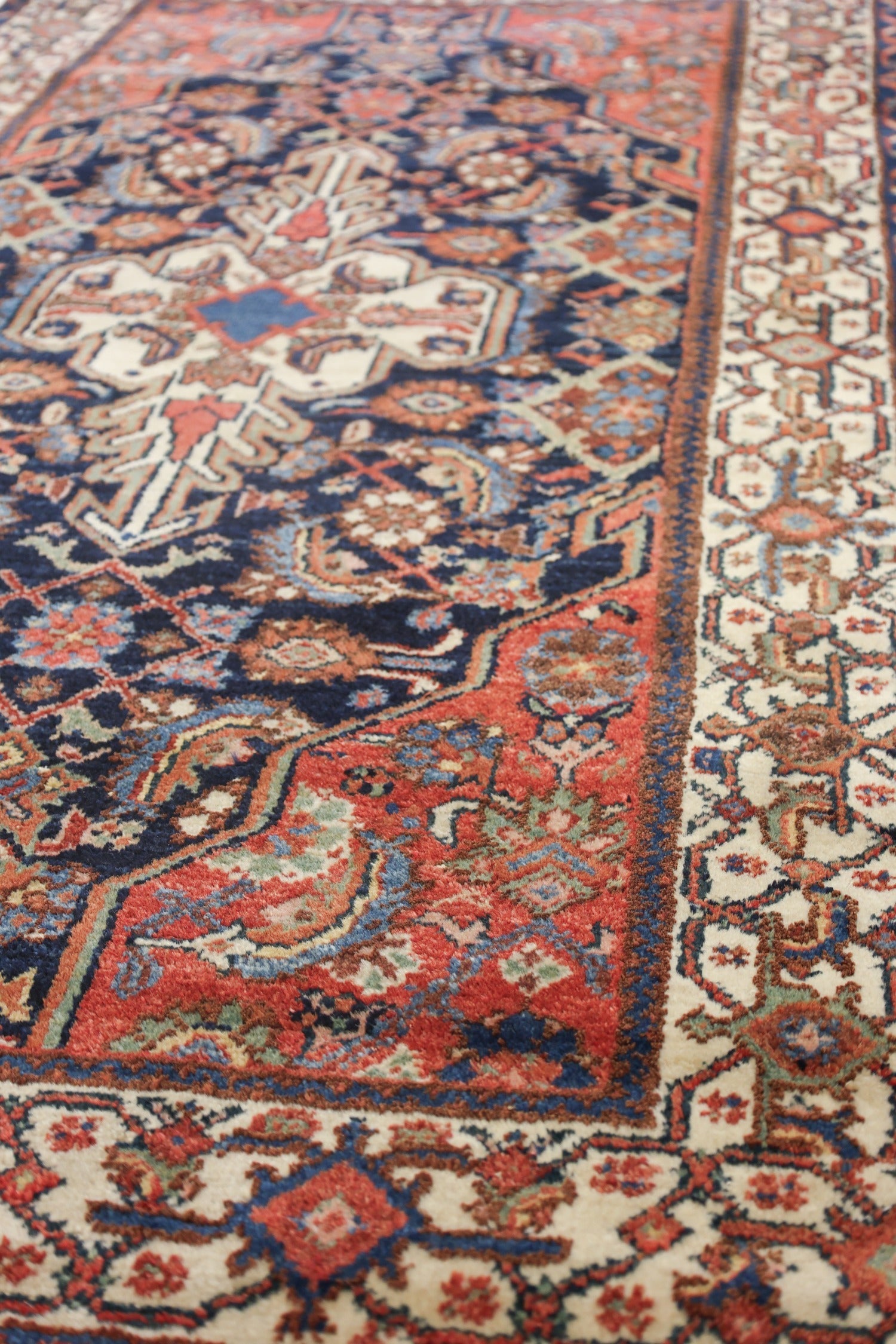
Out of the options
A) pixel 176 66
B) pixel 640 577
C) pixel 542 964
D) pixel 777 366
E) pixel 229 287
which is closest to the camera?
pixel 542 964

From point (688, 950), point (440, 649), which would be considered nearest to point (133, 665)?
point (440, 649)

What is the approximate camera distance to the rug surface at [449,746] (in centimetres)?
193

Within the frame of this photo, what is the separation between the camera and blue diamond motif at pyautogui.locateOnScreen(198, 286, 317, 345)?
4.36 metres

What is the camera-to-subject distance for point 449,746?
2.80 meters

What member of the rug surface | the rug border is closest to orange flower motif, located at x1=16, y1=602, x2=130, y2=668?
the rug surface

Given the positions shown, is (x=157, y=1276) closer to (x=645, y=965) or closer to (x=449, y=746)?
(x=645, y=965)

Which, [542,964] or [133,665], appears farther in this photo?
[133,665]

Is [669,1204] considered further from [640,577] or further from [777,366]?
[777,366]

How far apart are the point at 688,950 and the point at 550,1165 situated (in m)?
0.50

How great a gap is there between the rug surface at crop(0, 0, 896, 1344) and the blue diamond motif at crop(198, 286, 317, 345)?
4 centimetres

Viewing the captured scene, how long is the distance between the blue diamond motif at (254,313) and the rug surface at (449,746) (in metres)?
0.04

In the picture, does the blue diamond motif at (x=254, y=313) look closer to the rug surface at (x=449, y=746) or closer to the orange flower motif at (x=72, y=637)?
the rug surface at (x=449, y=746)

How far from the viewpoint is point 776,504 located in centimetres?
354

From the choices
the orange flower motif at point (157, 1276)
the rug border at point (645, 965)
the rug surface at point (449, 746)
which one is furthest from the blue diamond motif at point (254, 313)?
the orange flower motif at point (157, 1276)
